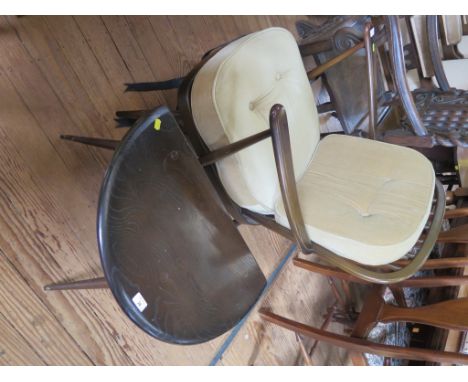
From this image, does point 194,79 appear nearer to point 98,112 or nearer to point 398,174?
point 98,112

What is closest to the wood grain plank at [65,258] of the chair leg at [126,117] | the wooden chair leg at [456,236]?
the chair leg at [126,117]

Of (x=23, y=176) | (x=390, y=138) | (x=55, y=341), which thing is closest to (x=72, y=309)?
(x=55, y=341)

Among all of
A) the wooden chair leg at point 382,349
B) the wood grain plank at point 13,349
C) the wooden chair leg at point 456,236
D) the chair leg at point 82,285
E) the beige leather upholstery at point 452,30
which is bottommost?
the wooden chair leg at point 382,349

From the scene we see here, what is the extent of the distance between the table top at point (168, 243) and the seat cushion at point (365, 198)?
0.59 ft

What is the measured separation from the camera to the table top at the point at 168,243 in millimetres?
720

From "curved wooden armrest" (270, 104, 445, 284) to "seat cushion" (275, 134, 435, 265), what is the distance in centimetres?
4

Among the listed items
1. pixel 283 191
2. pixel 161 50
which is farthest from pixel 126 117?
pixel 283 191

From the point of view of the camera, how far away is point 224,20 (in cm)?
170

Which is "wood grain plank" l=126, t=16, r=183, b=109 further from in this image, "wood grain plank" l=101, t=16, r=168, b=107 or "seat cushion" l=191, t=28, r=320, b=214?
"seat cushion" l=191, t=28, r=320, b=214

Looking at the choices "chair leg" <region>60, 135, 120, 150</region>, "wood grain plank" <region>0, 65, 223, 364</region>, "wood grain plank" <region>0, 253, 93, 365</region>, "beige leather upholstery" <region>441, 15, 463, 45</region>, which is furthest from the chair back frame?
"beige leather upholstery" <region>441, 15, 463, 45</region>

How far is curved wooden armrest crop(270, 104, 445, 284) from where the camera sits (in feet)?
2.52

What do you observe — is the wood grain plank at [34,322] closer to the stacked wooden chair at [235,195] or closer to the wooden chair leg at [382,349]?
the stacked wooden chair at [235,195]
